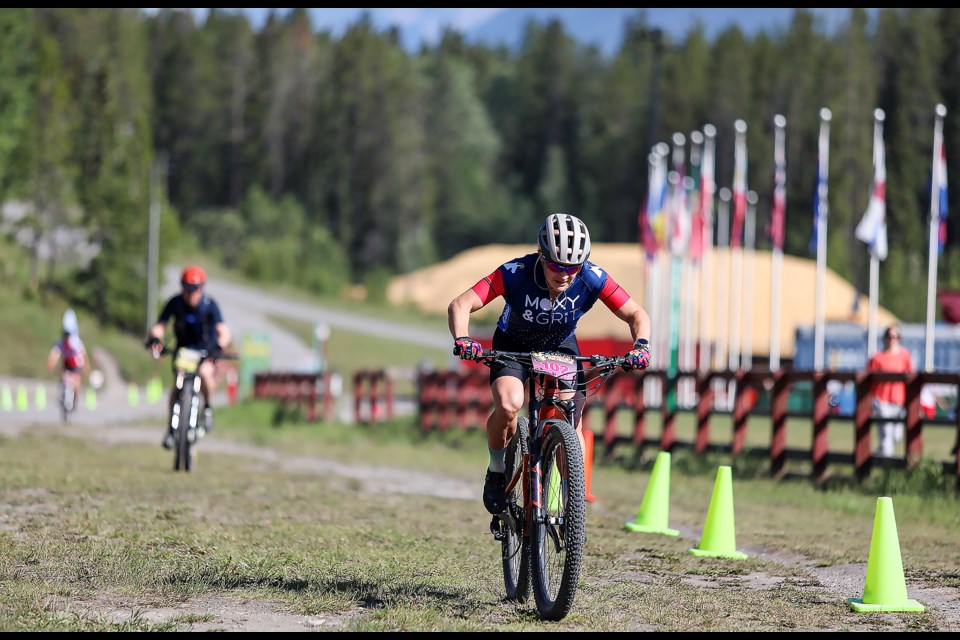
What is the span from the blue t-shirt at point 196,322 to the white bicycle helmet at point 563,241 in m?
8.12

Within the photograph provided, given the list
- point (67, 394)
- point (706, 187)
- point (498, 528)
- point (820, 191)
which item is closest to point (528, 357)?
point (498, 528)

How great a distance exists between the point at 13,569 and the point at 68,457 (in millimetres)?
9818

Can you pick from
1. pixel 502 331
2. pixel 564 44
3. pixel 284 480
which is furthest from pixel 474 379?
pixel 564 44

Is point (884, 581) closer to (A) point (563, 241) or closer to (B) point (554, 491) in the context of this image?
(B) point (554, 491)

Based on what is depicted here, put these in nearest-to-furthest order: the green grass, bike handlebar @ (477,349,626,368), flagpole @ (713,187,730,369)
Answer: the green grass → bike handlebar @ (477,349,626,368) → flagpole @ (713,187,730,369)

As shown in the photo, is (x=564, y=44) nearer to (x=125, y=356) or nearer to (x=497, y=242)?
(x=497, y=242)

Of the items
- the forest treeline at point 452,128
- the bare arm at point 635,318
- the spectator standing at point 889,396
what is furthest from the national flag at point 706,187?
the forest treeline at point 452,128

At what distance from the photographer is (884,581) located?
763 centimetres

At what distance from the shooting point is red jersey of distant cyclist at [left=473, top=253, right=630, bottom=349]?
759 cm

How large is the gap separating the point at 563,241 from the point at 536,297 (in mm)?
473

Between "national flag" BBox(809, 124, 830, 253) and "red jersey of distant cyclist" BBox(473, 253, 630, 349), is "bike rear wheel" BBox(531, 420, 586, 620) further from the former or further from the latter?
"national flag" BBox(809, 124, 830, 253)

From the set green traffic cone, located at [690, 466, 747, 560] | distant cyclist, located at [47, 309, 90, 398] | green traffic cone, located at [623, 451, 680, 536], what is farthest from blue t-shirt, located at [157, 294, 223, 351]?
distant cyclist, located at [47, 309, 90, 398]

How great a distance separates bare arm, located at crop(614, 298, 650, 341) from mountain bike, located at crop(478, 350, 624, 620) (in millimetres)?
294

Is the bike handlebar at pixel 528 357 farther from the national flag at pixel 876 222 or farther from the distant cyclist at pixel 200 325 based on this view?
the national flag at pixel 876 222
